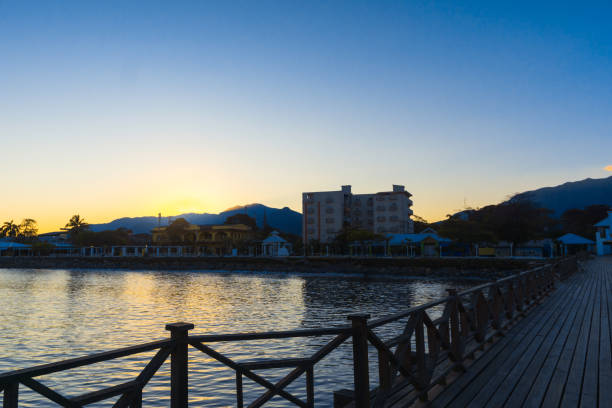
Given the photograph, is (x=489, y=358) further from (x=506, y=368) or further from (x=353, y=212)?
(x=353, y=212)

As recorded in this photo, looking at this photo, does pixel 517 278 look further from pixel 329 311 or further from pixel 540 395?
pixel 329 311

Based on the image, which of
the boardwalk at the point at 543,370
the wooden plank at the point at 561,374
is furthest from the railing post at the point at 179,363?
the wooden plank at the point at 561,374

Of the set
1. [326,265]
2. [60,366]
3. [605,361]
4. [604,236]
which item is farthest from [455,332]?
[604,236]

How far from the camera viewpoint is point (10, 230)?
133m

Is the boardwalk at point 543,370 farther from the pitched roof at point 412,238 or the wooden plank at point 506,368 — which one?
the pitched roof at point 412,238

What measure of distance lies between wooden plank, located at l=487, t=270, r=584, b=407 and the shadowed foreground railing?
70cm

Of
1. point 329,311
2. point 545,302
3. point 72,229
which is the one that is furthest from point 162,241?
point 545,302

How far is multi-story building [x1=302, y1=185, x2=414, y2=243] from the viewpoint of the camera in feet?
306

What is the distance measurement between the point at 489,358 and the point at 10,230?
156482mm

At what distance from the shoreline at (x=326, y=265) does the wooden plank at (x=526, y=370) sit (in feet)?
95.9

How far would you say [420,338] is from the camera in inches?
212

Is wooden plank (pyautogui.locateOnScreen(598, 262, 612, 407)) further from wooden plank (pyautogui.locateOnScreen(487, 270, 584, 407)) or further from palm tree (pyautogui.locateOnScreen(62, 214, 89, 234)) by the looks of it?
palm tree (pyautogui.locateOnScreen(62, 214, 89, 234))

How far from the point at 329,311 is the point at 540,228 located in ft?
173

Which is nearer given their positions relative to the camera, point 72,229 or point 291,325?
point 291,325
